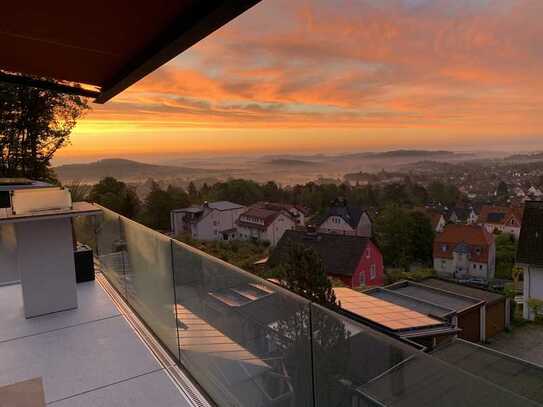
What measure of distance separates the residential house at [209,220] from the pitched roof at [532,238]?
17.9 meters

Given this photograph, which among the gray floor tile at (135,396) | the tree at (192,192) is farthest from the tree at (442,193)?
the gray floor tile at (135,396)

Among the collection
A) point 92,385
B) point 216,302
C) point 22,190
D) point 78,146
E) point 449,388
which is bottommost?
point 92,385

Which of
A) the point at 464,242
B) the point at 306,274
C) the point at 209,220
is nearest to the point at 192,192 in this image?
the point at 209,220

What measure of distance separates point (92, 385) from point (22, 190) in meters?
1.54

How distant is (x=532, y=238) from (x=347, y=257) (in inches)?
439

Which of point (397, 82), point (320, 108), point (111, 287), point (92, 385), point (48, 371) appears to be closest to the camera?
point (92, 385)

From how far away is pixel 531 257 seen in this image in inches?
656

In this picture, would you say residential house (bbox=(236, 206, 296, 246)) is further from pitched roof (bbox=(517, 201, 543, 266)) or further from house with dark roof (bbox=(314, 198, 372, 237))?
pitched roof (bbox=(517, 201, 543, 266))

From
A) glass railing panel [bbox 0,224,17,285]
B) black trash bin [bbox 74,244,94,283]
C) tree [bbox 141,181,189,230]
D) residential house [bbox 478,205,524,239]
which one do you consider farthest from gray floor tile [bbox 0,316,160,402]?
residential house [bbox 478,205,524,239]

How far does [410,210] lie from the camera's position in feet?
123

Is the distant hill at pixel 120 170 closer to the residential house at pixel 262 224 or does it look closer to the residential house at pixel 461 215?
the residential house at pixel 262 224

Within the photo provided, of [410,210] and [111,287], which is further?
[410,210]

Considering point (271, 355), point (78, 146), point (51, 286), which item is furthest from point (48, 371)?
point (78, 146)

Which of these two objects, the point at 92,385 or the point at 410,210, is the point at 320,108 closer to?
the point at 410,210
